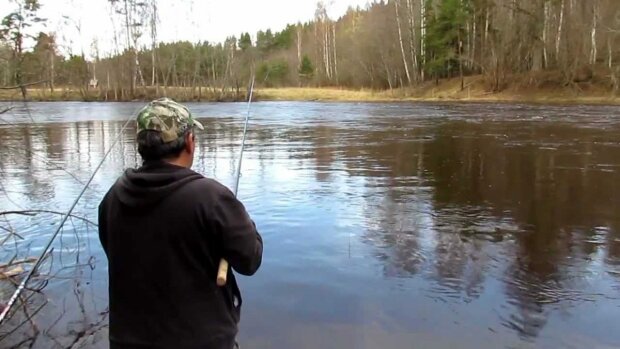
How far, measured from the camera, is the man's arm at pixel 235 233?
2080 mm

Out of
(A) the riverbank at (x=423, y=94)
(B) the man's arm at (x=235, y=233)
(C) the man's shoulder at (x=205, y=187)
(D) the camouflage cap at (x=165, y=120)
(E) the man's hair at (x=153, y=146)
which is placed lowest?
(B) the man's arm at (x=235, y=233)

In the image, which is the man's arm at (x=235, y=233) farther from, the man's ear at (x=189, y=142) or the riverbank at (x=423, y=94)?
the riverbank at (x=423, y=94)

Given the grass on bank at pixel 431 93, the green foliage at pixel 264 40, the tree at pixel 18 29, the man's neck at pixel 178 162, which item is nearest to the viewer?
the man's neck at pixel 178 162

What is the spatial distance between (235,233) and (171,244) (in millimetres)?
Answer: 246

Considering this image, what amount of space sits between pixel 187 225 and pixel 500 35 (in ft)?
167

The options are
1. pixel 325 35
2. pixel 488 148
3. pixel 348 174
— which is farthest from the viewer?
pixel 325 35

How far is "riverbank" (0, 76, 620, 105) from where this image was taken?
136 ft

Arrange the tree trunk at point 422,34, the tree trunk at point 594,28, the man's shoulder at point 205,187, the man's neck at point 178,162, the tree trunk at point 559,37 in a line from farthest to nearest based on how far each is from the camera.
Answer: the tree trunk at point 422,34 < the tree trunk at point 559,37 < the tree trunk at point 594,28 < the man's neck at point 178,162 < the man's shoulder at point 205,187

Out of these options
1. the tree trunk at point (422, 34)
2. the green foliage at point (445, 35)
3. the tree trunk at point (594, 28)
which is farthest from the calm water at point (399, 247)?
the tree trunk at point (422, 34)

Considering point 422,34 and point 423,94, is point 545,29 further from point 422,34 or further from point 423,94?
point 422,34

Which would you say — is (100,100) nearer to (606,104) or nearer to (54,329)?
(606,104)

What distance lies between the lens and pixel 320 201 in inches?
355

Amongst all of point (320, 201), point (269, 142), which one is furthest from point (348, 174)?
point (269, 142)

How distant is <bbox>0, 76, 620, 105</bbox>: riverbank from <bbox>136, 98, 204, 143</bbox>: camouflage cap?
1617 inches
